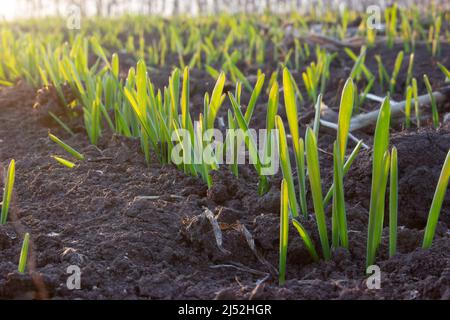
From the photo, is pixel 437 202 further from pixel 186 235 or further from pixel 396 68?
pixel 396 68

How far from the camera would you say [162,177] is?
1.69 m

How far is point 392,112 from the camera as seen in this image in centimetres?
231

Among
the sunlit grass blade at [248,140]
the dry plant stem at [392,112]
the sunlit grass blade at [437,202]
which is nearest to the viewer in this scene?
the sunlit grass blade at [437,202]

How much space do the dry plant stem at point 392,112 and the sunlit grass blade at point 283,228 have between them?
1.20m

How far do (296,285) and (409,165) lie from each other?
66 centimetres

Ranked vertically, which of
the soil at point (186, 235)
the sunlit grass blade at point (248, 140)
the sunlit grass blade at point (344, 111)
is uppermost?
the sunlit grass blade at point (344, 111)

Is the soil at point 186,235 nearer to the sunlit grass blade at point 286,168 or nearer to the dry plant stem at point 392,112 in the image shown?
the sunlit grass blade at point 286,168

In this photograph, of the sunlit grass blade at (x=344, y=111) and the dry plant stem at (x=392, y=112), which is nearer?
the sunlit grass blade at (x=344, y=111)

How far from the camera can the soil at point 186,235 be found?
1.08 metres

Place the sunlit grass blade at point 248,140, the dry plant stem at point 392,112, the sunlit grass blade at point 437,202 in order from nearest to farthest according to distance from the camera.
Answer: the sunlit grass blade at point 437,202 < the sunlit grass blade at point 248,140 < the dry plant stem at point 392,112

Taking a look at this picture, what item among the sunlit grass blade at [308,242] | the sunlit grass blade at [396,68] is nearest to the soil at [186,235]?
the sunlit grass blade at [308,242]

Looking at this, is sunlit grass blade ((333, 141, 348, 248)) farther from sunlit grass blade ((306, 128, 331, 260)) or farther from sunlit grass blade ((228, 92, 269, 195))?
sunlit grass blade ((228, 92, 269, 195))

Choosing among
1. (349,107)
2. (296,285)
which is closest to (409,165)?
(349,107)
